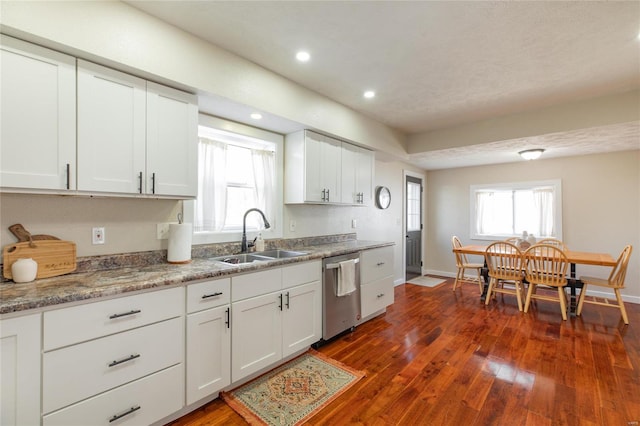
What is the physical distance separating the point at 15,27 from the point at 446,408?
3.26 meters

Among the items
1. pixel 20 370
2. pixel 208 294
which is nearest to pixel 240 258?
pixel 208 294

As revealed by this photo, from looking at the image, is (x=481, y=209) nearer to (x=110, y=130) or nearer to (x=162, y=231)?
(x=162, y=231)

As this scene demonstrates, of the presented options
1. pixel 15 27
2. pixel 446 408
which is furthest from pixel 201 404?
pixel 15 27

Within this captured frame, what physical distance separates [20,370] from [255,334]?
4.02ft

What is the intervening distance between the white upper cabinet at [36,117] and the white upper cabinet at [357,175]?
2.50 m

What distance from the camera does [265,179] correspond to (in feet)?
10.1

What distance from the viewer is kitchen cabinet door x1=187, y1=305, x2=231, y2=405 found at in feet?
5.82

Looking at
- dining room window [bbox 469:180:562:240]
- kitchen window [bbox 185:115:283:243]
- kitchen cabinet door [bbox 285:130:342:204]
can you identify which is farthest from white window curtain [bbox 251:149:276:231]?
dining room window [bbox 469:180:562:240]

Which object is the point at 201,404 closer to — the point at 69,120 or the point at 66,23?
the point at 69,120

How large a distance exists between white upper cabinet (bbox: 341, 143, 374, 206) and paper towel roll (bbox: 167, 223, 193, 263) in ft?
6.10

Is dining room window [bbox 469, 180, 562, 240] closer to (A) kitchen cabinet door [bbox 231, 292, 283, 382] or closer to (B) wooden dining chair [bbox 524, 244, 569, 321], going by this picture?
(B) wooden dining chair [bbox 524, 244, 569, 321]

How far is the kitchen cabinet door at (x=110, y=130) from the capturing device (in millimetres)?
1641

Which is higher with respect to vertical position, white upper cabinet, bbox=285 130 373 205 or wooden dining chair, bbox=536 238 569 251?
white upper cabinet, bbox=285 130 373 205

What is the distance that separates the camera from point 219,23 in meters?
1.96
